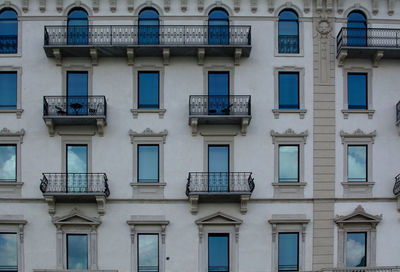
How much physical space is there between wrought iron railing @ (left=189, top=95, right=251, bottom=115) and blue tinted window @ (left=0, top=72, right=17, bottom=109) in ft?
26.3

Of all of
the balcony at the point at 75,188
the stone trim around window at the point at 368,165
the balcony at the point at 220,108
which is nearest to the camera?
the balcony at the point at 75,188

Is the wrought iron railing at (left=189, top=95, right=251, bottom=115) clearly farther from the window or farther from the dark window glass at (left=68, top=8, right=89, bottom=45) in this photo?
the dark window glass at (left=68, top=8, right=89, bottom=45)

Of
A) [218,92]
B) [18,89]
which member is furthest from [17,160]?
[218,92]

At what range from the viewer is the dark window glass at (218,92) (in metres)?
28.0

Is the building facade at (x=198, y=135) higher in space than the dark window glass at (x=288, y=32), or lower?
lower

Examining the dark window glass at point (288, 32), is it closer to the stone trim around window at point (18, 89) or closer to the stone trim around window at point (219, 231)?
the stone trim around window at point (219, 231)

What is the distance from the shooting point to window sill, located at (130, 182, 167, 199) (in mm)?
28000

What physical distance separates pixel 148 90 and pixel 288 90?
6.38 metres

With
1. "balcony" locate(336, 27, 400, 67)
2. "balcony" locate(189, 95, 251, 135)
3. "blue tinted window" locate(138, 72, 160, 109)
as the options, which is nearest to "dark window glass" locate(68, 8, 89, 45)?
"blue tinted window" locate(138, 72, 160, 109)

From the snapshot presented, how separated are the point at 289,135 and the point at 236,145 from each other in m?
2.42

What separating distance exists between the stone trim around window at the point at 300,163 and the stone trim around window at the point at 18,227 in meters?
11.2

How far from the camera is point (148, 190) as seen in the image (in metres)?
28.1

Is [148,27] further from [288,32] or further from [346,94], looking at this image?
[346,94]

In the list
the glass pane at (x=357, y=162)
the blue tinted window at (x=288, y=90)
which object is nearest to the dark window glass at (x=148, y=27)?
the blue tinted window at (x=288, y=90)
